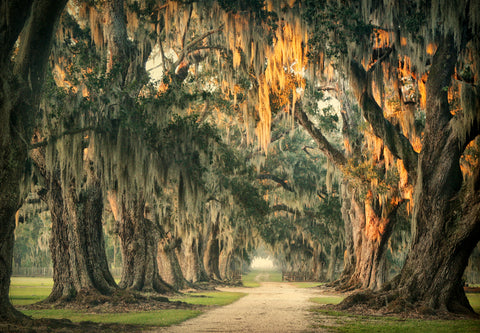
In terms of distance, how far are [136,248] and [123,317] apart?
636 cm

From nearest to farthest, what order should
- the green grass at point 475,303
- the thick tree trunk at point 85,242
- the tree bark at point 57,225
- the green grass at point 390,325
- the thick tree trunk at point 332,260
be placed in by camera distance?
the green grass at point 390,325 → the green grass at point 475,303 → the thick tree trunk at point 85,242 → the tree bark at point 57,225 → the thick tree trunk at point 332,260

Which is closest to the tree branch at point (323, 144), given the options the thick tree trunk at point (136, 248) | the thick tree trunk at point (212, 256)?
the thick tree trunk at point (136, 248)

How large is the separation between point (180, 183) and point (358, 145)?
10.2m

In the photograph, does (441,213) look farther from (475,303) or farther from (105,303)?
(105,303)

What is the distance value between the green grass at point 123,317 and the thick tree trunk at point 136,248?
→ 5.01 meters

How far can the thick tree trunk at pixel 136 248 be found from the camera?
1617cm

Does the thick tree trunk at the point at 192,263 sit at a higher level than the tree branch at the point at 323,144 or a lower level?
lower

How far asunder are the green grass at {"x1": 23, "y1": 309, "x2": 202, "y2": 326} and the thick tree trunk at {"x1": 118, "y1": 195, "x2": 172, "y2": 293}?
5007 mm

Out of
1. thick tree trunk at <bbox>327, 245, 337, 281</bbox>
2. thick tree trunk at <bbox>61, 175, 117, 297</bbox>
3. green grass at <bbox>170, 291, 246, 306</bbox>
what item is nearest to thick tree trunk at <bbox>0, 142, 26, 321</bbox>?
thick tree trunk at <bbox>61, 175, 117, 297</bbox>

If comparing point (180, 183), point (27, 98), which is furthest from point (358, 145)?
point (27, 98)

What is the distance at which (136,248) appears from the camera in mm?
16359

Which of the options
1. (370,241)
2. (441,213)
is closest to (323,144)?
(370,241)

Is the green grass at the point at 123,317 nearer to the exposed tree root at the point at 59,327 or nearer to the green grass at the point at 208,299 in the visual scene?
the exposed tree root at the point at 59,327

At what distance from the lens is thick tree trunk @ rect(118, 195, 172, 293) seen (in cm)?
1617
